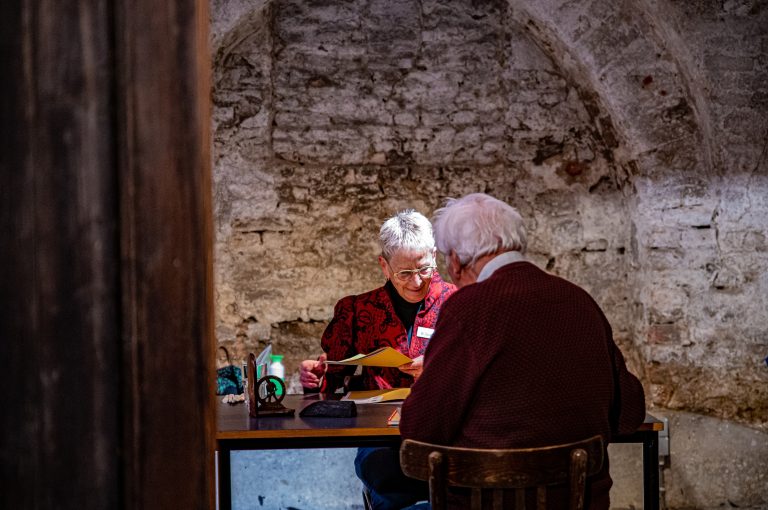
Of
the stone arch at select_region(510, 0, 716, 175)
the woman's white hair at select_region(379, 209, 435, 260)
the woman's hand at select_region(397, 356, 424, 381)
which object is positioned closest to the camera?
the woman's hand at select_region(397, 356, 424, 381)

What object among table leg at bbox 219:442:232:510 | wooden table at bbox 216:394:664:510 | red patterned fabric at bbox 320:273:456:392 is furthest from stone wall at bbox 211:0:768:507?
table leg at bbox 219:442:232:510

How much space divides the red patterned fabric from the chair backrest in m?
1.43

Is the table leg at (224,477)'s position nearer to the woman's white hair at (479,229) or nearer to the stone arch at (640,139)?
the woman's white hair at (479,229)

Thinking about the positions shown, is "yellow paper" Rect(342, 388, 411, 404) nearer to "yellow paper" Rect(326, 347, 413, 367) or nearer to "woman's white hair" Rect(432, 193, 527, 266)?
"yellow paper" Rect(326, 347, 413, 367)

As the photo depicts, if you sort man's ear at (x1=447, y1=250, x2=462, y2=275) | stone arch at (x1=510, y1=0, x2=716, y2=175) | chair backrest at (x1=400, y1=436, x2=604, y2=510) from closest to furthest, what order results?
chair backrest at (x1=400, y1=436, x2=604, y2=510), man's ear at (x1=447, y1=250, x2=462, y2=275), stone arch at (x1=510, y1=0, x2=716, y2=175)

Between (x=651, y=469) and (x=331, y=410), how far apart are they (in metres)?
1.18

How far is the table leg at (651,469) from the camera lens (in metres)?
2.62

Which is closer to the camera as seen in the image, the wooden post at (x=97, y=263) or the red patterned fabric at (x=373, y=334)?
the wooden post at (x=97, y=263)

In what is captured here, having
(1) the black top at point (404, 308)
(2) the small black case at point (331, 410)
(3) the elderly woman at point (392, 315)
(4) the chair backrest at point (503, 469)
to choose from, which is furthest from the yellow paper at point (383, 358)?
(4) the chair backrest at point (503, 469)

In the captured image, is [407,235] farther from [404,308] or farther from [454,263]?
[454,263]

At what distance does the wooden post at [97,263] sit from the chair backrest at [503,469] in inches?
34.7

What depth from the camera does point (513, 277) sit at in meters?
2.04

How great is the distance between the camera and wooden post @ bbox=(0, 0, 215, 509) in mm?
1095

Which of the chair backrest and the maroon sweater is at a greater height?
the maroon sweater
